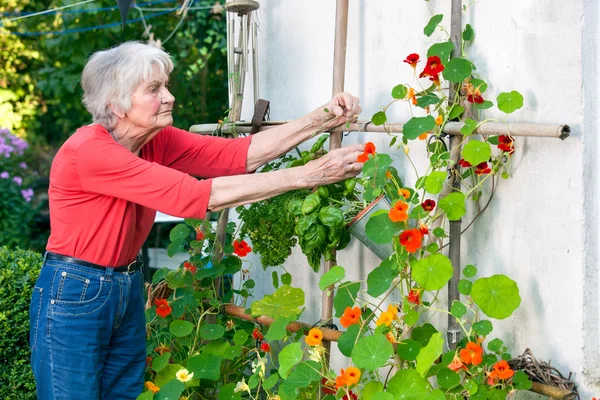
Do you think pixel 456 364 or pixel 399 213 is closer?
pixel 456 364

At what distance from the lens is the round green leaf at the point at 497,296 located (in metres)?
1.97

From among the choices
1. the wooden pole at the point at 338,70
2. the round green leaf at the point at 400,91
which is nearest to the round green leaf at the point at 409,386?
the wooden pole at the point at 338,70

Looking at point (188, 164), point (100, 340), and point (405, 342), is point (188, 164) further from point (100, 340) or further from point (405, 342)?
point (405, 342)

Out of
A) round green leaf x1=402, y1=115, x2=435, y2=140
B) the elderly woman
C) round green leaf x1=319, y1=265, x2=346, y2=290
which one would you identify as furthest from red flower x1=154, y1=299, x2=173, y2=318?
round green leaf x1=402, y1=115, x2=435, y2=140

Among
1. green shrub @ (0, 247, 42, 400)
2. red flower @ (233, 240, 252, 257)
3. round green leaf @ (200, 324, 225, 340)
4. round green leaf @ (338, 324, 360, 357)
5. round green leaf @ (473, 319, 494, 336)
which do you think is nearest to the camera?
round green leaf @ (473, 319, 494, 336)

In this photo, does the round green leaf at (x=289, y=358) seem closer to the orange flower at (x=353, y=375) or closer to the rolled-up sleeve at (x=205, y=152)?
A: the orange flower at (x=353, y=375)

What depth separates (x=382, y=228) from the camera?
7.11 feet

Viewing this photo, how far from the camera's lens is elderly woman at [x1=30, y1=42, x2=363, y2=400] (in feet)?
7.45

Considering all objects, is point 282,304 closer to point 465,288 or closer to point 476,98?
point 465,288

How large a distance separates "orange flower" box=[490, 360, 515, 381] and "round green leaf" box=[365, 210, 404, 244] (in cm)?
44

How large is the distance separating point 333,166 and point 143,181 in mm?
542

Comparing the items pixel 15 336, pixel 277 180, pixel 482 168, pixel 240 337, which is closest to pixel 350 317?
pixel 277 180

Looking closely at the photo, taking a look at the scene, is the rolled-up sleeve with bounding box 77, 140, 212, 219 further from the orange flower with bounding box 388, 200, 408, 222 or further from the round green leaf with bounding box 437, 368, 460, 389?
the round green leaf with bounding box 437, 368, 460, 389

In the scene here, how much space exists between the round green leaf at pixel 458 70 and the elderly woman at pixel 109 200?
35 cm
